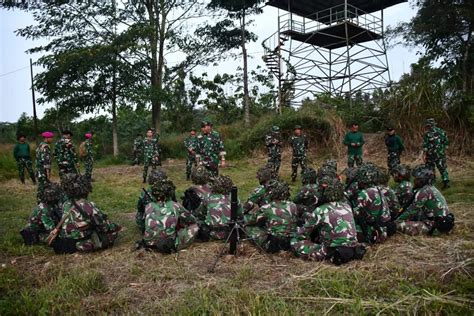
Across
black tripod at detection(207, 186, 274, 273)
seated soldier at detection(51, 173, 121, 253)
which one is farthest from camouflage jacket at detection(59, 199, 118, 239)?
black tripod at detection(207, 186, 274, 273)

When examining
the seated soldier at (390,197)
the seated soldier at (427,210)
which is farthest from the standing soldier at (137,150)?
the seated soldier at (427,210)

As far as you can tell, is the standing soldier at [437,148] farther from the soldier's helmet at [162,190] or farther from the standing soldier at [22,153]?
the standing soldier at [22,153]

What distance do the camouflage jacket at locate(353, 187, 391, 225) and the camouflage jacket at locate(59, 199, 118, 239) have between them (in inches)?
147

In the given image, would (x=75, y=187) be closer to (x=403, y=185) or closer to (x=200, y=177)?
(x=200, y=177)

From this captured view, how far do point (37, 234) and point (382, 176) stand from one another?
5.55 m

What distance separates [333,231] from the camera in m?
4.92

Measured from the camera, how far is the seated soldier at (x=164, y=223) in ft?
18.2

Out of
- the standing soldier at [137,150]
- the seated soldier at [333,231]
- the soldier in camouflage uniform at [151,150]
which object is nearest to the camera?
the seated soldier at [333,231]

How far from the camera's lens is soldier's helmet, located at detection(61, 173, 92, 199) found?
5582mm

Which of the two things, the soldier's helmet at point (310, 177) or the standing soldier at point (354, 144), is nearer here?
the soldier's helmet at point (310, 177)

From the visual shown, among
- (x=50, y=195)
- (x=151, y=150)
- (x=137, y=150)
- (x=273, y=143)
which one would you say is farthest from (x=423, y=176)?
(x=137, y=150)

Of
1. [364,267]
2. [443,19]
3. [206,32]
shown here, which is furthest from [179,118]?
[364,267]

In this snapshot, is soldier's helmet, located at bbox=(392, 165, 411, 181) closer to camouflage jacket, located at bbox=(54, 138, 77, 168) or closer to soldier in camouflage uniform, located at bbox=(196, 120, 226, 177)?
soldier in camouflage uniform, located at bbox=(196, 120, 226, 177)

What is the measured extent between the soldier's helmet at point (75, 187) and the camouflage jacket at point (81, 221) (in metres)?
0.10
